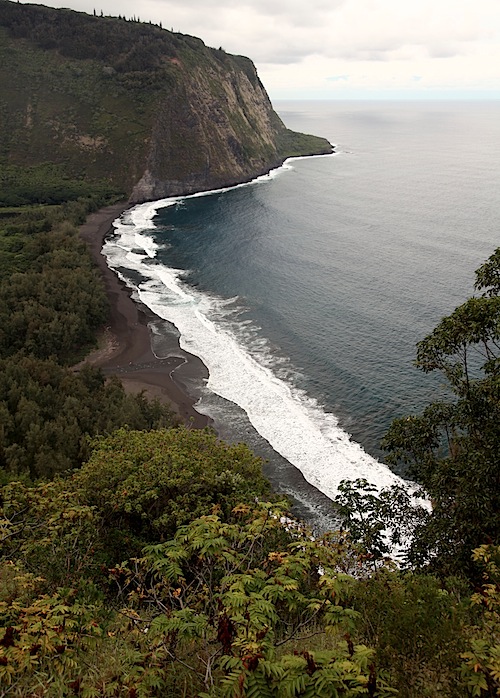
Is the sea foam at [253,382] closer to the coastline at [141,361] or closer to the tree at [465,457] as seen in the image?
the coastline at [141,361]

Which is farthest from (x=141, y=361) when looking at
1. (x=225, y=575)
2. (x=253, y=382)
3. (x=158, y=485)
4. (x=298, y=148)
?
(x=298, y=148)

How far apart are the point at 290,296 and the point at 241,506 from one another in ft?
177

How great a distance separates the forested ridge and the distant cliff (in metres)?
105

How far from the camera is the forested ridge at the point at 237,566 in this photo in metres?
7.27

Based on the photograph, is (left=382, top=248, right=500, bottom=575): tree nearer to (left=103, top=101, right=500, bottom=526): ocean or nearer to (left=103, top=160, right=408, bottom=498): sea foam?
(left=103, top=101, right=500, bottom=526): ocean

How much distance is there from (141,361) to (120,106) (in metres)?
113

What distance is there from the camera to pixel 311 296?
6394cm

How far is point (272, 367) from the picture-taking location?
47156 mm

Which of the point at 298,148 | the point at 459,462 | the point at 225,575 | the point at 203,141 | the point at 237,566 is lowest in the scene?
the point at 459,462

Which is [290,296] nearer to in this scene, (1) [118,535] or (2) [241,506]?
(1) [118,535]

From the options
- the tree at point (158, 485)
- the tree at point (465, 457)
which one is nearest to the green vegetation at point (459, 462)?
the tree at point (465, 457)

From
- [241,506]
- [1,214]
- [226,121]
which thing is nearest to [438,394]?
[241,506]

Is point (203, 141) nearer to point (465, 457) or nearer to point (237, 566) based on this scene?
point (465, 457)

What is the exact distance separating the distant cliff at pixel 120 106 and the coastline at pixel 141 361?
67844 millimetres
